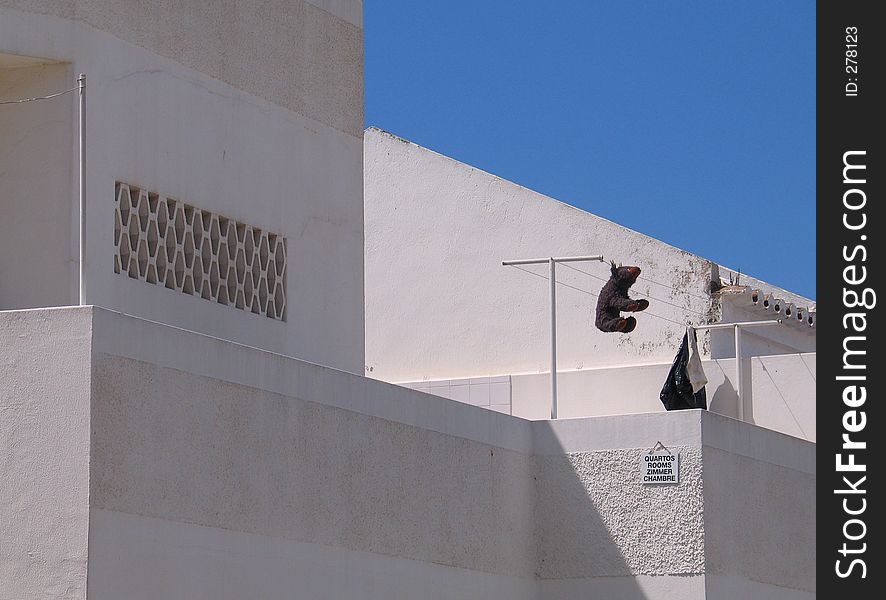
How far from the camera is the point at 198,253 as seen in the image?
1316cm

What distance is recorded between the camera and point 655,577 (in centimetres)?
1449

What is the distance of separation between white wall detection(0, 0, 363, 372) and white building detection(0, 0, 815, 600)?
2cm

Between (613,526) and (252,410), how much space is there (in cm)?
433

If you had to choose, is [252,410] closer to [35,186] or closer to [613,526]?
[35,186]

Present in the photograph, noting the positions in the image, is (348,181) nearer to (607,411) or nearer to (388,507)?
(388,507)

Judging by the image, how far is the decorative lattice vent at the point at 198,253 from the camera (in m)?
12.5

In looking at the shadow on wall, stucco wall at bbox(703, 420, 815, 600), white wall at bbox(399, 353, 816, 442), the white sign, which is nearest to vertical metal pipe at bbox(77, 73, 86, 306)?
the shadow on wall

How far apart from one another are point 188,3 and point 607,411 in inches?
281

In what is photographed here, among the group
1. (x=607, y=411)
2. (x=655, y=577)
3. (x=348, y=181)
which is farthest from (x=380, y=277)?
(x=655, y=577)

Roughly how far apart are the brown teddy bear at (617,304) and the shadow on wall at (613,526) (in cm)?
250

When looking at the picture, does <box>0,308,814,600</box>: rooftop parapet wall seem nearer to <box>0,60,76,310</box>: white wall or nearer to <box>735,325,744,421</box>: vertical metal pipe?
<box>735,325,744,421</box>: vertical metal pipe

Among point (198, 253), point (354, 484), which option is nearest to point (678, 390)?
point (354, 484)

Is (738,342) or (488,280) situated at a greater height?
(488,280)

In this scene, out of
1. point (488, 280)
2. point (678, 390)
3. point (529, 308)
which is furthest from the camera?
point (488, 280)
